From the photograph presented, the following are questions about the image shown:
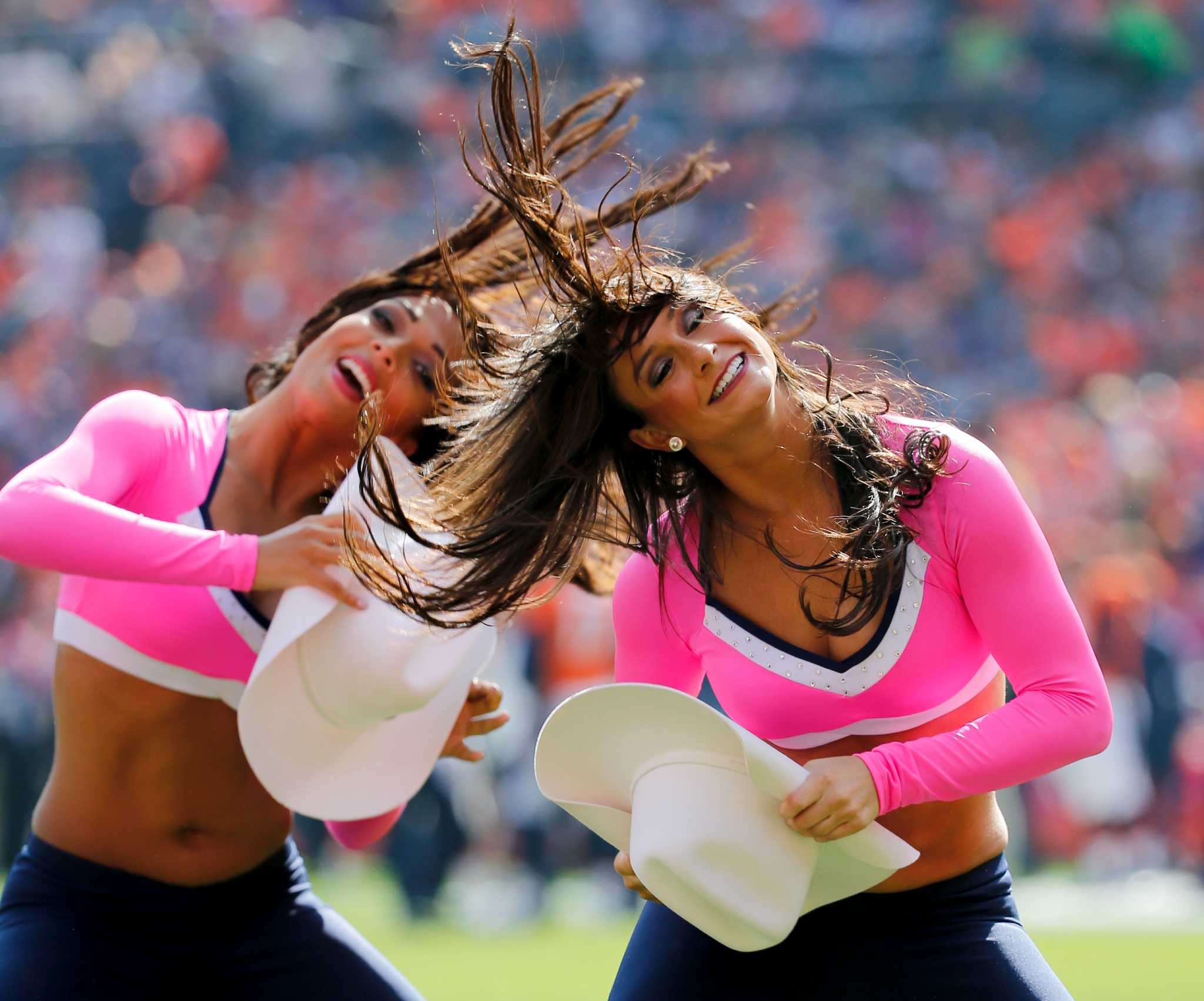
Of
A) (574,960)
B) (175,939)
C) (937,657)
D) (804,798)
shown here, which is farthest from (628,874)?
(574,960)

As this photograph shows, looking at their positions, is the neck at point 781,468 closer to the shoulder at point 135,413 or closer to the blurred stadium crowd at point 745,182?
the shoulder at point 135,413

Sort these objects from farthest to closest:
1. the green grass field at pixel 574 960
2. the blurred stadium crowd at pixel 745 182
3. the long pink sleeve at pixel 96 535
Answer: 1. the blurred stadium crowd at pixel 745 182
2. the green grass field at pixel 574 960
3. the long pink sleeve at pixel 96 535

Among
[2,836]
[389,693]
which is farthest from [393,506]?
[2,836]

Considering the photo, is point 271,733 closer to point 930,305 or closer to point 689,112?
point 930,305

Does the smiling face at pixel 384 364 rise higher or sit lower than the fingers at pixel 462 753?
higher

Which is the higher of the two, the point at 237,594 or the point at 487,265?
the point at 487,265

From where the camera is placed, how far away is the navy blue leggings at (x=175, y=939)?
2789 millimetres

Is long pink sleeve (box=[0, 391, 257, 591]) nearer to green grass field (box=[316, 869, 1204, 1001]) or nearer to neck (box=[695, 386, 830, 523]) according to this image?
neck (box=[695, 386, 830, 523])

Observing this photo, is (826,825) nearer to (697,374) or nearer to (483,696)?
(697,374)

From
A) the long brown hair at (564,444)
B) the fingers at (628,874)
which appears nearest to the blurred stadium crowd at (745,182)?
the long brown hair at (564,444)

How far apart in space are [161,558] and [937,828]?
1.40 meters

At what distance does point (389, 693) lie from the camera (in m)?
2.93

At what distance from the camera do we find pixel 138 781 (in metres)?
2.93

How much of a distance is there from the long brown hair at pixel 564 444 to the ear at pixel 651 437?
0.12 feet
